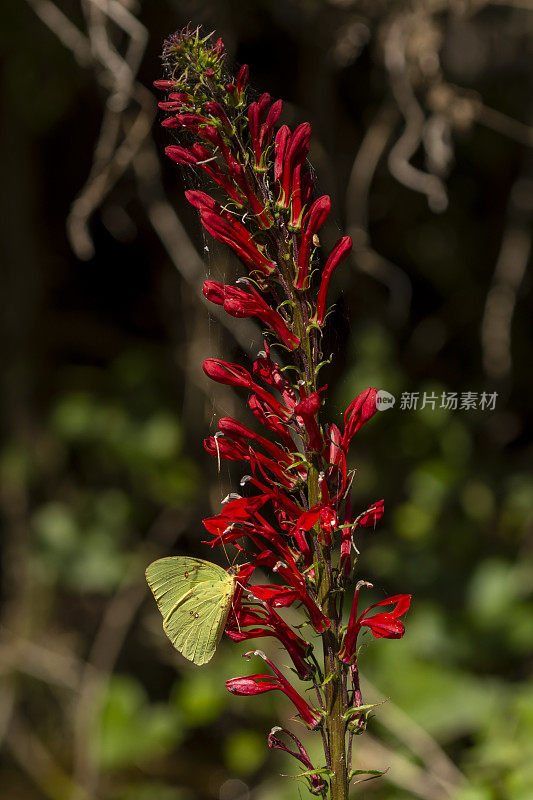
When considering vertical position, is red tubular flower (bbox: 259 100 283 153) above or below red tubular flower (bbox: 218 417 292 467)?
above

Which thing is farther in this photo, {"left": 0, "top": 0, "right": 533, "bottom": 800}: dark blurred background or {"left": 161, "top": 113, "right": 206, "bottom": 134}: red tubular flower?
{"left": 0, "top": 0, "right": 533, "bottom": 800}: dark blurred background

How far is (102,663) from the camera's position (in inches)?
85.3

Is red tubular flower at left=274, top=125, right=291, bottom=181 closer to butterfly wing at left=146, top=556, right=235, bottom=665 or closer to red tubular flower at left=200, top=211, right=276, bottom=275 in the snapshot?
red tubular flower at left=200, top=211, right=276, bottom=275

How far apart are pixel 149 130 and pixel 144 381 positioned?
0.78m

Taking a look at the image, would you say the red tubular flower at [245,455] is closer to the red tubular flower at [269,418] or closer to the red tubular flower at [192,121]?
the red tubular flower at [269,418]

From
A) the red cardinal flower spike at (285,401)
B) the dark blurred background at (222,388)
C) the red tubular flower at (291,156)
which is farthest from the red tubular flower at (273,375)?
the dark blurred background at (222,388)

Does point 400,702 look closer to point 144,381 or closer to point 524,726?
point 524,726

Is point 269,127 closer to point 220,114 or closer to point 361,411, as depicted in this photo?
point 220,114

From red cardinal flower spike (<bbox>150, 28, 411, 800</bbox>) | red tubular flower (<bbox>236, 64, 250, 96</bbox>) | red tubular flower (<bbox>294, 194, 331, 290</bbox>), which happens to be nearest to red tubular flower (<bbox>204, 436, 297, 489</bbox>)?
red cardinal flower spike (<bbox>150, 28, 411, 800</bbox>)

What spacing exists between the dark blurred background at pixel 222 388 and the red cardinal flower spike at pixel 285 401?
1014mm

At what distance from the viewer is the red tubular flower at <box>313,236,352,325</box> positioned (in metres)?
0.51

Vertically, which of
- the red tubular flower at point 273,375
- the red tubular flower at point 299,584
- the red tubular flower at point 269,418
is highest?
the red tubular flower at point 273,375

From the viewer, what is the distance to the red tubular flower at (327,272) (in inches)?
20.3

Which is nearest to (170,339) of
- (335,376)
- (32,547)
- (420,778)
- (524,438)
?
(32,547)
